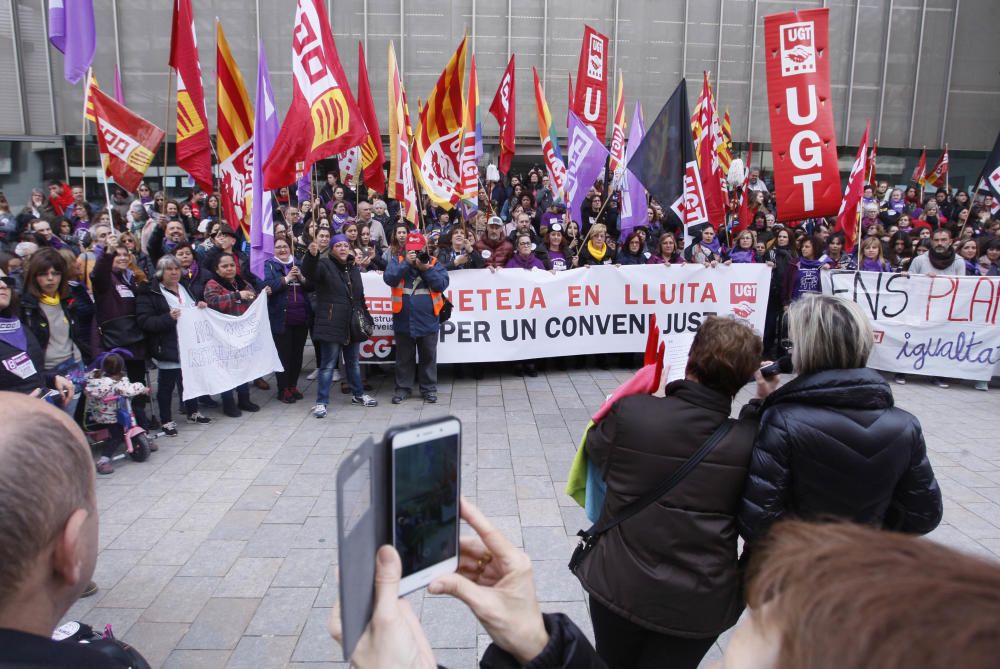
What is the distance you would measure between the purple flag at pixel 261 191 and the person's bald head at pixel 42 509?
579cm

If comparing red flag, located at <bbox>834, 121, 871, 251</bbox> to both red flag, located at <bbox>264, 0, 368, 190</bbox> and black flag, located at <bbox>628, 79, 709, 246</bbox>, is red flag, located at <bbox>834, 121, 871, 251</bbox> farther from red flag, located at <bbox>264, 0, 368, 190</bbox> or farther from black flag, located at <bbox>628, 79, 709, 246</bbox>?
red flag, located at <bbox>264, 0, 368, 190</bbox>

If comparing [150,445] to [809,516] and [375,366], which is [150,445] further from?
[809,516]

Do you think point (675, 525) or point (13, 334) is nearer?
point (675, 525)

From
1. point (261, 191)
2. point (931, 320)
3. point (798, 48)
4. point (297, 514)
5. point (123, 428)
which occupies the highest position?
point (798, 48)

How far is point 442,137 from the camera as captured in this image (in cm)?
845

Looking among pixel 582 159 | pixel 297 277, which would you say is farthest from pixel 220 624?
pixel 582 159

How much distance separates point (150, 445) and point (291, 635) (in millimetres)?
3445

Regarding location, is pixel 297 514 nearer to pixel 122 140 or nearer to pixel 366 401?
pixel 366 401

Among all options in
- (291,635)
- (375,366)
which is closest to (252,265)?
(375,366)

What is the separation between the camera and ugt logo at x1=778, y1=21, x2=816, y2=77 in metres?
5.06

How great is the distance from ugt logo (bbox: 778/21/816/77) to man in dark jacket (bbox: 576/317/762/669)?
3.82 metres

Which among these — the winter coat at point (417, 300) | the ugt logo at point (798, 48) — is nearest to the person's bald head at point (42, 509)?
the ugt logo at point (798, 48)

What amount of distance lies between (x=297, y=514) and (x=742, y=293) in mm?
6692

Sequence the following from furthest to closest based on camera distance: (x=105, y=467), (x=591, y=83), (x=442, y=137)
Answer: (x=591, y=83) → (x=442, y=137) → (x=105, y=467)
